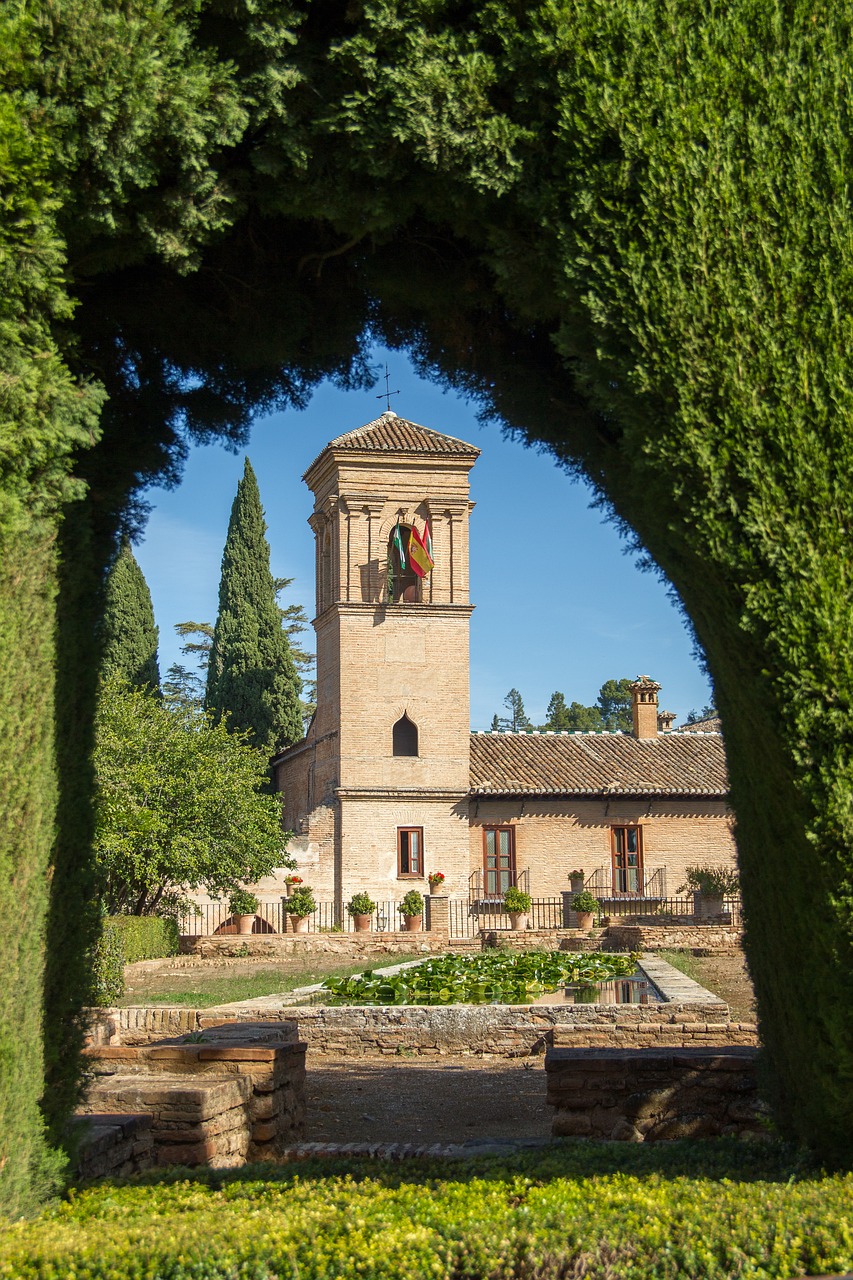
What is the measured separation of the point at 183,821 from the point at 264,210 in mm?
22109

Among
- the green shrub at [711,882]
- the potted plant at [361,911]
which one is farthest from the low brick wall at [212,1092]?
the green shrub at [711,882]

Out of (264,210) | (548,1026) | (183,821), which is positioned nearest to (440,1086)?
(548,1026)

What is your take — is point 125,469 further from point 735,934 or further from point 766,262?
point 735,934

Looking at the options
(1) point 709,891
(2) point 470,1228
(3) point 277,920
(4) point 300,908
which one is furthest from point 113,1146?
(3) point 277,920

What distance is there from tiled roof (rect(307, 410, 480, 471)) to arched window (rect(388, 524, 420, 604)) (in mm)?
2337

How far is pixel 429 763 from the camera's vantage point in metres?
33.9

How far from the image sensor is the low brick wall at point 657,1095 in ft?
24.1

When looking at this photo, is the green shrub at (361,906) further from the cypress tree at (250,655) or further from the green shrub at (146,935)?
the cypress tree at (250,655)

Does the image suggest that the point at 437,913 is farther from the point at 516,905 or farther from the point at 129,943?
the point at 129,943

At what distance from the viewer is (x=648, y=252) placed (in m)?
4.61

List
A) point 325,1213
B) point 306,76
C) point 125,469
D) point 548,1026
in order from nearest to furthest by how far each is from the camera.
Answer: point 325,1213 < point 306,76 < point 125,469 < point 548,1026

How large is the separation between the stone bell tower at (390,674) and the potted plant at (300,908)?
272 centimetres

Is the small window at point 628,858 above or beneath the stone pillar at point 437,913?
above

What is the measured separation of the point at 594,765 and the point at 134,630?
50.7 feet
